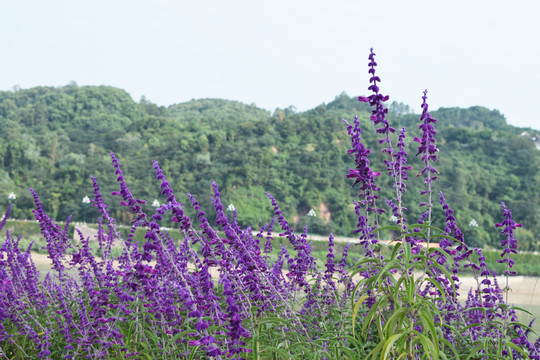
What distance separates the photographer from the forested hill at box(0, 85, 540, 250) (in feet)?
166

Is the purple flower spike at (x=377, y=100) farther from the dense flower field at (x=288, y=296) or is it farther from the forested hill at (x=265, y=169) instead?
the forested hill at (x=265, y=169)

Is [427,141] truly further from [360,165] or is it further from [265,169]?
[265,169]

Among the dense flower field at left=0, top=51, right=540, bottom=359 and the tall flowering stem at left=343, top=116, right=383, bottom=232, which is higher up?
the tall flowering stem at left=343, top=116, right=383, bottom=232

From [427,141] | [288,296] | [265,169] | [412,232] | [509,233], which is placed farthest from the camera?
[265,169]

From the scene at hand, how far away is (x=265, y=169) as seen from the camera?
188 ft

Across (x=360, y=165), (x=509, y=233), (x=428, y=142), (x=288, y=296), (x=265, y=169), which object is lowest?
(x=288, y=296)

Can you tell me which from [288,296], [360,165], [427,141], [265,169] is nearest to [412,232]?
[360,165]

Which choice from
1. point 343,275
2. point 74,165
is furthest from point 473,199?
point 343,275

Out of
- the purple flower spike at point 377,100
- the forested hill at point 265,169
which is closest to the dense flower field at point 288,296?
the purple flower spike at point 377,100

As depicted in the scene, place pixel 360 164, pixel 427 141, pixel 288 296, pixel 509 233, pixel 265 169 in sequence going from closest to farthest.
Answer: pixel 360 164, pixel 427 141, pixel 509 233, pixel 288 296, pixel 265 169

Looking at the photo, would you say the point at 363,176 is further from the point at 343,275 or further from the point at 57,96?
the point at 57,96

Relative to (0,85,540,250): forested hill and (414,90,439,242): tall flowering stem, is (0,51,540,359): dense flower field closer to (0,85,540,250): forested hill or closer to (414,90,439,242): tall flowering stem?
(414,90,439,242): tall flowering stem

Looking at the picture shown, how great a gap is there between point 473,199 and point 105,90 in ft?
250

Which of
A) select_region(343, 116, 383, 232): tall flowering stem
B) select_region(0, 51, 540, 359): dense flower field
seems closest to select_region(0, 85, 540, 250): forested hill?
select_region(0, 51, 540, 359): dense flower field
